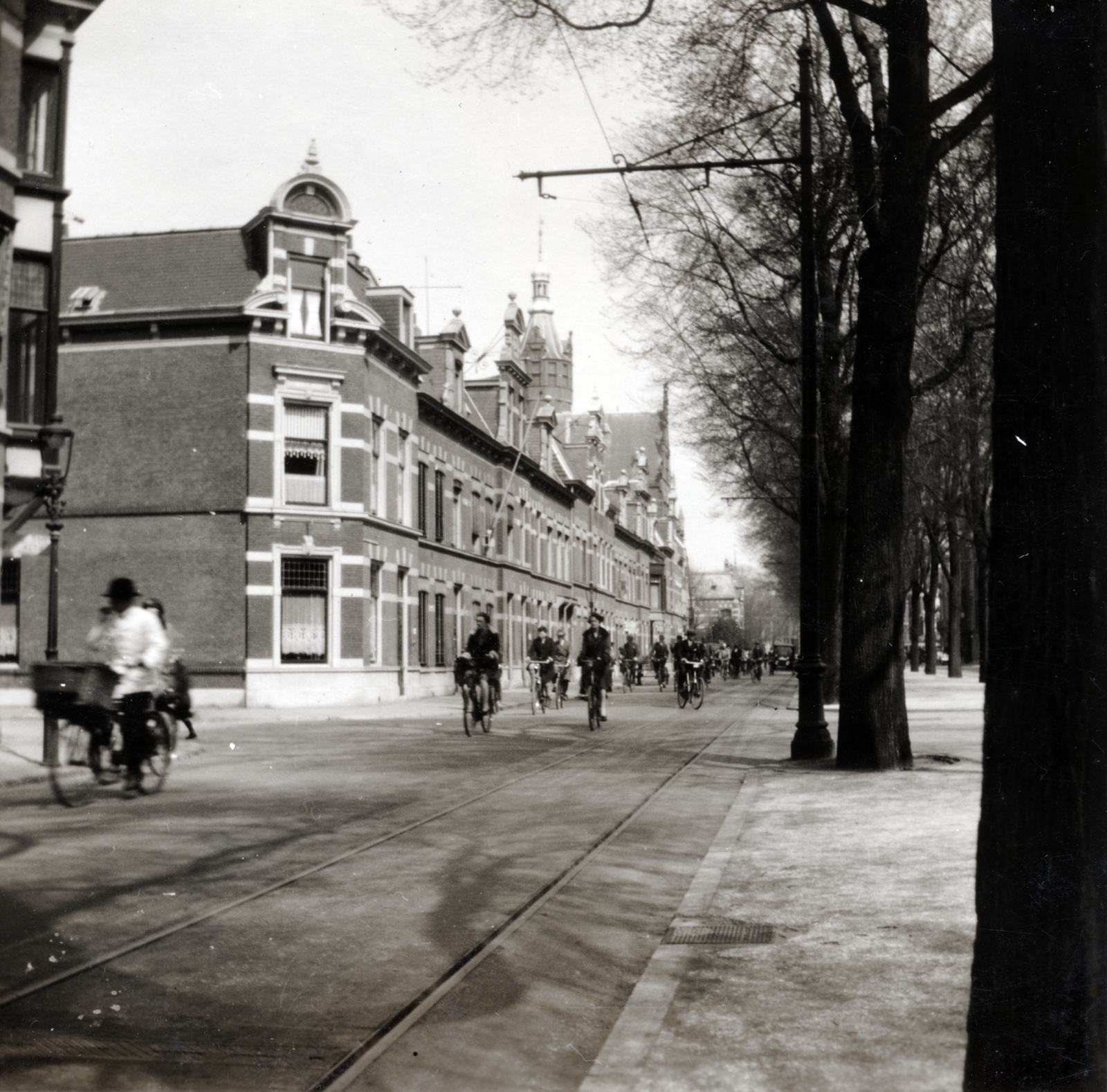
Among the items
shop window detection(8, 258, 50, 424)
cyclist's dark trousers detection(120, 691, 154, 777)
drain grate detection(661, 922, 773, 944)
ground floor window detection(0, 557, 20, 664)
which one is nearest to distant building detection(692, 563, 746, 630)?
ground floor window detection(0, 557, 20, 664)

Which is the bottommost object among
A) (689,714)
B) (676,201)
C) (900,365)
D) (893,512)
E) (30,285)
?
(689,714)

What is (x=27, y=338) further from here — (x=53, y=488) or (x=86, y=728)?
(x=86, y=728)

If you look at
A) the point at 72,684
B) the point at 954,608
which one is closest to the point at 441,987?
the point at 72,684

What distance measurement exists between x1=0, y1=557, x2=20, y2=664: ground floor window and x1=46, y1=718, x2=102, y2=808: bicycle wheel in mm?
17502

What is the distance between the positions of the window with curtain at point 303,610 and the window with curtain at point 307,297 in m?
5.43

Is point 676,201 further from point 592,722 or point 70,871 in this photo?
point 70,871

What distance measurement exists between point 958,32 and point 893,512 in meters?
5.02

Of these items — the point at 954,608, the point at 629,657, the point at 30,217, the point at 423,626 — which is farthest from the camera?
the point at 629,657

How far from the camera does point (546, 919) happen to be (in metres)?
6.88

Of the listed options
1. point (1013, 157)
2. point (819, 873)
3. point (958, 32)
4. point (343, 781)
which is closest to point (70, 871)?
point (819, 873)

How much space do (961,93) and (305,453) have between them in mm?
21556

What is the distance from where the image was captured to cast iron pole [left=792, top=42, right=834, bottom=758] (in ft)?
50.3

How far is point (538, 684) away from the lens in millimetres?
28641

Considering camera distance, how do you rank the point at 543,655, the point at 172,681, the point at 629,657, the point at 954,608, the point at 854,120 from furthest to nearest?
1. the point at 629,657
2. the point at 954,608
3. the point at 543,655
4. the point at 172,681
5. the point at 854,120
